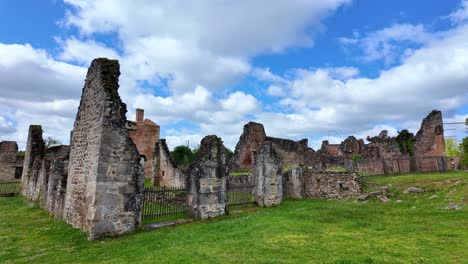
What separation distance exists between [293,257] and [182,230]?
5090 mm

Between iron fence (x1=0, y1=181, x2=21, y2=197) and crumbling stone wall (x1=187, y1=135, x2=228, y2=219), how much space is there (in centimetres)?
1987

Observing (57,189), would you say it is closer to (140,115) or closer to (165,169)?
(165,169)

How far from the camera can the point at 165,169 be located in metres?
27.5

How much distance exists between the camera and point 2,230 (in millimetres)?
11609

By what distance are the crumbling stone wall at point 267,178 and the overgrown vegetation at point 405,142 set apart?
17999 millimetres

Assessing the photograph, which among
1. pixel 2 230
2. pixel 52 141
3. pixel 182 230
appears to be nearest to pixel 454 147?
pixel 182 230

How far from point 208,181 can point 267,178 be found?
4313 mm

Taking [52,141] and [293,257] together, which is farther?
[52,141]

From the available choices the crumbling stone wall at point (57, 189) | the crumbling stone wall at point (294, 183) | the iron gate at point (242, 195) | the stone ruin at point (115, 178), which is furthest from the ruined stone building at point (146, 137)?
the crumbling stone wall at point (294, 183)

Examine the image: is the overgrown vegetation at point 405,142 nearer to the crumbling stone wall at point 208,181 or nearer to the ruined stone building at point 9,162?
the crumbling stone wall at point 208,181

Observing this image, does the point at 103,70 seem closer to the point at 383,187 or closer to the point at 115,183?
the point at 115,183

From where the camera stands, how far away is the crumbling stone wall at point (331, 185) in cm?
1794

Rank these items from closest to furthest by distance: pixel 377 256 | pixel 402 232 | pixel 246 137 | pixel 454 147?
pixel 377 256 → pixel 402 232 → pixel 246 137 → pixel 454 147

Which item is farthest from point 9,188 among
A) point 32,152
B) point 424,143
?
point 424,143
